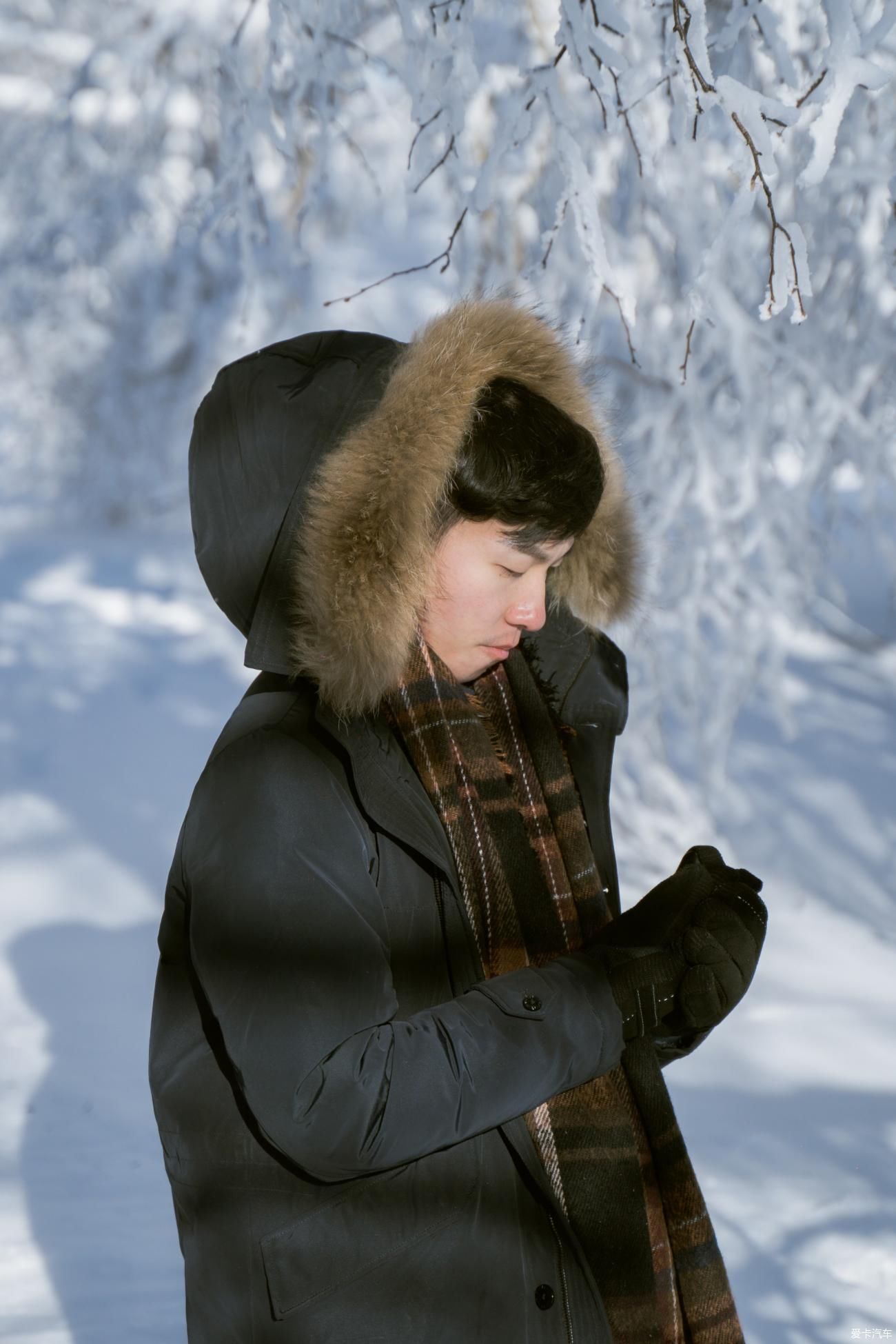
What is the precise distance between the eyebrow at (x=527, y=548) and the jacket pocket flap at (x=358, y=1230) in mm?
530

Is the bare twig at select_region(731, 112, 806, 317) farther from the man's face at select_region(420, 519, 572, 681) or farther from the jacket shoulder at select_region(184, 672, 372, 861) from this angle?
the jacket shoulder at select_region(184, 672, 372, 861)

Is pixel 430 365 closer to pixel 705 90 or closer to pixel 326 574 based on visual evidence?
pixel 326 574

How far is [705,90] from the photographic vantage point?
1910mm

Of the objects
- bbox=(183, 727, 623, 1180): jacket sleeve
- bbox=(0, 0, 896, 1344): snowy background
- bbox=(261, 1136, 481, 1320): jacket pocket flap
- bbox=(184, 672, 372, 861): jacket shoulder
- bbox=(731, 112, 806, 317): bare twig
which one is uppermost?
bbox=(0, 0, 896, 1344): snowy background

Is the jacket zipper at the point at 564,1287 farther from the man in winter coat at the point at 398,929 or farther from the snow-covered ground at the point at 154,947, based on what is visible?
the snow-covered ground at the point at 154,947

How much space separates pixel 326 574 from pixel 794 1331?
1.92 m

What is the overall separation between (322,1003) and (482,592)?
40cm

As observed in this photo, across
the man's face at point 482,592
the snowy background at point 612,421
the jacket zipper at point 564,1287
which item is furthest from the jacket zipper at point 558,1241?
the snowy background at point 612,421

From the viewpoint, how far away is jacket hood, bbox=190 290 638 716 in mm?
1186

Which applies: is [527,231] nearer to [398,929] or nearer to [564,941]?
[564,941]

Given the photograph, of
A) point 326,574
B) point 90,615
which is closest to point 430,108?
point 326,574

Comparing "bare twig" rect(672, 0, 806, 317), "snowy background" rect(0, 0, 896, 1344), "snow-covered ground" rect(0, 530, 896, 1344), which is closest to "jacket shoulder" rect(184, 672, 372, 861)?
"snowy background" rect(0, 0, 896, 1344)

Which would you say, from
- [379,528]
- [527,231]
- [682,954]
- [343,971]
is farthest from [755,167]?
[527,231]

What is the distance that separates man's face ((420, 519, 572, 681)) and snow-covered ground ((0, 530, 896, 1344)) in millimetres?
1696
